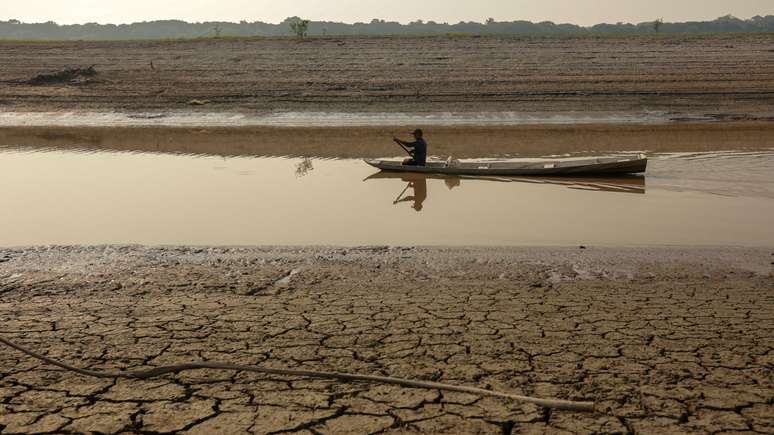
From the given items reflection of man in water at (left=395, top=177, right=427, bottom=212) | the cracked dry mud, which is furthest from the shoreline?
the cracked dry mud

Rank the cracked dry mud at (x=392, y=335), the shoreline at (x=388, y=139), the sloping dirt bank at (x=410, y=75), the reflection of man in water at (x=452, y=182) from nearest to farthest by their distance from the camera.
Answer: the cracked dry mud at (x=392, y=335)
the reflection of man in water at (x=452, y=182)
the shoreline at (x=388, y=139)
the sloping dirt bank at (x=410, y=75)

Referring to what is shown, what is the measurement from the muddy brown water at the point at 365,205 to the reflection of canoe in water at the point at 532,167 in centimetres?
15

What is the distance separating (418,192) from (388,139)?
729cm

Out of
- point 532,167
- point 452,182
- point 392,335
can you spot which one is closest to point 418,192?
point 452,182

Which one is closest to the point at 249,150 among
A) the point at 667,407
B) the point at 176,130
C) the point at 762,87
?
the point at 176,130

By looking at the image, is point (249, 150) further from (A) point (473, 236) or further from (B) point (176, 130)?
(A) point (473, 236)

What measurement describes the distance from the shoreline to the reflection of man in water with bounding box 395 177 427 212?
3.34 metres

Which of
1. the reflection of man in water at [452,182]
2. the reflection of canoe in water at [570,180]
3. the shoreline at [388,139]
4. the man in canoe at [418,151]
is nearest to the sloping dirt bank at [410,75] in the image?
the shoreline at [388,139]

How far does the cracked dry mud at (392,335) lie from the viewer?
15.4ft

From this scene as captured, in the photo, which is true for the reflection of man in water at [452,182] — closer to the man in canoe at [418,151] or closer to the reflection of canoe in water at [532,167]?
the reflection of canoe in water at [532,167]

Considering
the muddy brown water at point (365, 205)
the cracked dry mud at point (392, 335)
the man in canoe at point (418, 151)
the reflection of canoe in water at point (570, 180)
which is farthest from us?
the man in canoe at point (418, 151)

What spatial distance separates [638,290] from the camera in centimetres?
721

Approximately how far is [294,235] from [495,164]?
5.61 meters

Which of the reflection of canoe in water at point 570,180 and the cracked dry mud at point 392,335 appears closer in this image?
the cracked dry mud at point 392,335
